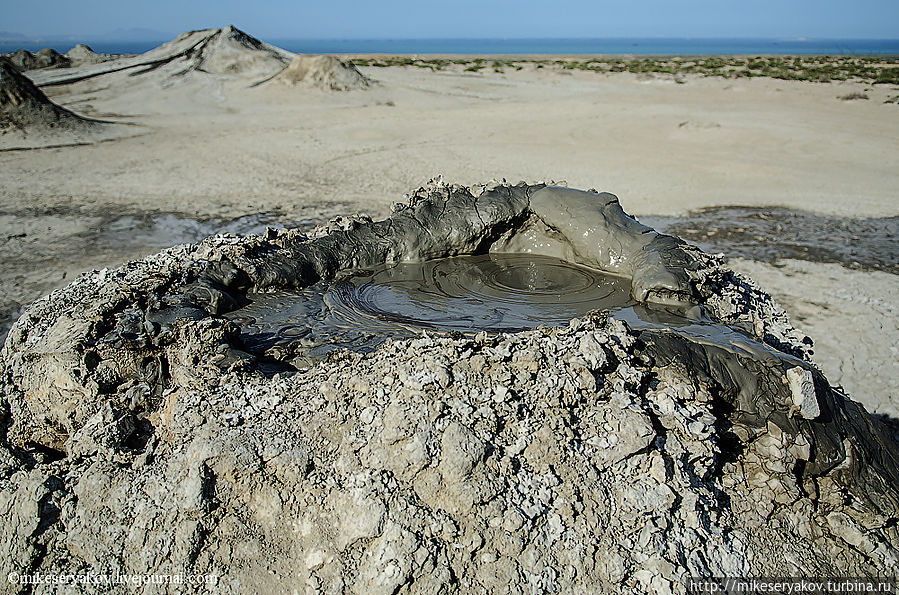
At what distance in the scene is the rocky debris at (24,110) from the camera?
12.6 metres

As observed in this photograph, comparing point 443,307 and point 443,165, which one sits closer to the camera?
point 443,307

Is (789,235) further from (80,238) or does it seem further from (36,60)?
(36,60)

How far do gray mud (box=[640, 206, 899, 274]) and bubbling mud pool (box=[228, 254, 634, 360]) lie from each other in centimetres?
372

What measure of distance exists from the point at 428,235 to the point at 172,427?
7.77 feet

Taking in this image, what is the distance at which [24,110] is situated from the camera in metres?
12.7

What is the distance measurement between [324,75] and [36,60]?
16040 mm

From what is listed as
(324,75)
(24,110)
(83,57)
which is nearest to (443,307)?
(24,110)

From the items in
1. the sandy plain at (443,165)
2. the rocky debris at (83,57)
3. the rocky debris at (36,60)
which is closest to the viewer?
the sandy plain at (443,165)

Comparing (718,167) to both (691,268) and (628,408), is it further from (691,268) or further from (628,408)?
(628,408)

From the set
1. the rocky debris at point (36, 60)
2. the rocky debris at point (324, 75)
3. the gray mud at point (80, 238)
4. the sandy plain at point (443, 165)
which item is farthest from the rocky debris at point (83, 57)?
the gray mud at point (80, 238)

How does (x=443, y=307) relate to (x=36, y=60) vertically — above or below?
below

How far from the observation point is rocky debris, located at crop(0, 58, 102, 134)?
41.2 feet

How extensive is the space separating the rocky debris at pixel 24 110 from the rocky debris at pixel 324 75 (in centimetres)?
692

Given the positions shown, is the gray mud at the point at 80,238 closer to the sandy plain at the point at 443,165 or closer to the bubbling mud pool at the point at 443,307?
the sandy plain at the point at 443,165
